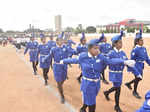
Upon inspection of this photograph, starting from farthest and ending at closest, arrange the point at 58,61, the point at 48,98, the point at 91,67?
the point at 48,98 → the point at 58,61 → the point at 91,67

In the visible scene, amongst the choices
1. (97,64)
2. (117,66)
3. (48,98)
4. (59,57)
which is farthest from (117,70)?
(48,98)

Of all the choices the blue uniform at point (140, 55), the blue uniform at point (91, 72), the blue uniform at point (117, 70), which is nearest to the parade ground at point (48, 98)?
the blue uniform at point (117, 70)

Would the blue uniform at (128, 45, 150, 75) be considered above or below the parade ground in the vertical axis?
above

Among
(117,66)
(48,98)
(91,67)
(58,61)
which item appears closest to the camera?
(91,67)

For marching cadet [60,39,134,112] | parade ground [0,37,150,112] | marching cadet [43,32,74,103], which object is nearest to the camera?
marching cadet [60,39,134,112]

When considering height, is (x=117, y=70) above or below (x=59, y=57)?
below

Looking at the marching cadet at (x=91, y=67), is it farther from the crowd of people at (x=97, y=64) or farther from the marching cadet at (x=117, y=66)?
the marching cadet at (x=117, y=66)

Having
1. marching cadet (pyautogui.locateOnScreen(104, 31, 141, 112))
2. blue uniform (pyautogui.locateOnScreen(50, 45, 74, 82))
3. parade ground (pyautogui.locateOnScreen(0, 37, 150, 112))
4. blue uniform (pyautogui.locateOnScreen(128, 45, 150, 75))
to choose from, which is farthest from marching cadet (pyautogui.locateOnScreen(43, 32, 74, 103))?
blue uniform (pyautogui.locateOnScreen(128, 45, 150, 75))

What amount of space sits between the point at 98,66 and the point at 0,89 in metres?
4.51

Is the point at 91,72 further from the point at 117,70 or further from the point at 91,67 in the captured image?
the point at 117,70

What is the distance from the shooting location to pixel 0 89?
596 centimetres

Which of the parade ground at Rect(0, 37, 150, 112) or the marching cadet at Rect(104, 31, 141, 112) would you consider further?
the parade ground at Rect(0, 37, 150, 112)

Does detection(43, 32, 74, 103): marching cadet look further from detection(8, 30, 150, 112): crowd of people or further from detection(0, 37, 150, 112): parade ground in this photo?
detection(0, 37, 150, 112): parade ground

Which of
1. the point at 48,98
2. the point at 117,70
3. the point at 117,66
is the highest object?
the point at 117,66
